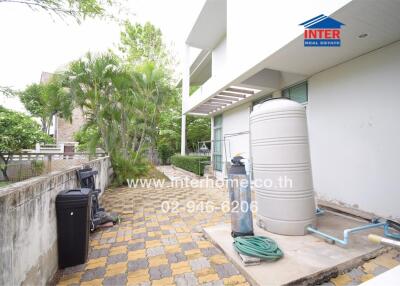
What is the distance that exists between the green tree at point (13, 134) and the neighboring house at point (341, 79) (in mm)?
6282

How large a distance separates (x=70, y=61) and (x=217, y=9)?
219 inches

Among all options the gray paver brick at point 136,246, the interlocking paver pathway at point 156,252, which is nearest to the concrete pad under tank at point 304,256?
the interlocking paver pathway at point 156,252

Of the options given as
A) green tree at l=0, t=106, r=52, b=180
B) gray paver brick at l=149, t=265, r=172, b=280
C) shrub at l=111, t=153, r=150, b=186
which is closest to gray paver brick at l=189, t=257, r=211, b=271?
gray paver brick at l=149, t=265, r=172, b=280

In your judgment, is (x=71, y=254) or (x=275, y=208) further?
(x=275, y=208)

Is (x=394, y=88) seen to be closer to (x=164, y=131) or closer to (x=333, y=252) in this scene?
(x=333, y=252)

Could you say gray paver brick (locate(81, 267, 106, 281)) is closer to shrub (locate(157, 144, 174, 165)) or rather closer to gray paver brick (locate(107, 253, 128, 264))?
gray paver brick (locate(107, 253, 128, 264))

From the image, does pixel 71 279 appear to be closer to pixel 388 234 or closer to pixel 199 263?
pixel 199 263

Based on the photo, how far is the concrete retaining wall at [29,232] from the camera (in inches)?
58.1

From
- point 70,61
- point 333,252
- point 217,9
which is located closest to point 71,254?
point 333,252

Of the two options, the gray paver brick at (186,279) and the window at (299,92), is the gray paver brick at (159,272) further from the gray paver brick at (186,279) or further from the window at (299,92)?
the window at (299,92)

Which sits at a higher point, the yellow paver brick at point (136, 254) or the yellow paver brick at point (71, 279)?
the yellow paver brick at point (136, 254)

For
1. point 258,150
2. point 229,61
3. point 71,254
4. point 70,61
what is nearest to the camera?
point 71,254

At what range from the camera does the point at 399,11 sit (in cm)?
257

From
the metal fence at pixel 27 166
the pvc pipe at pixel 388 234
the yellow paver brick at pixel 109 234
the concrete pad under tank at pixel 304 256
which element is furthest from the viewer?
the metal fence at pixel 27 166
